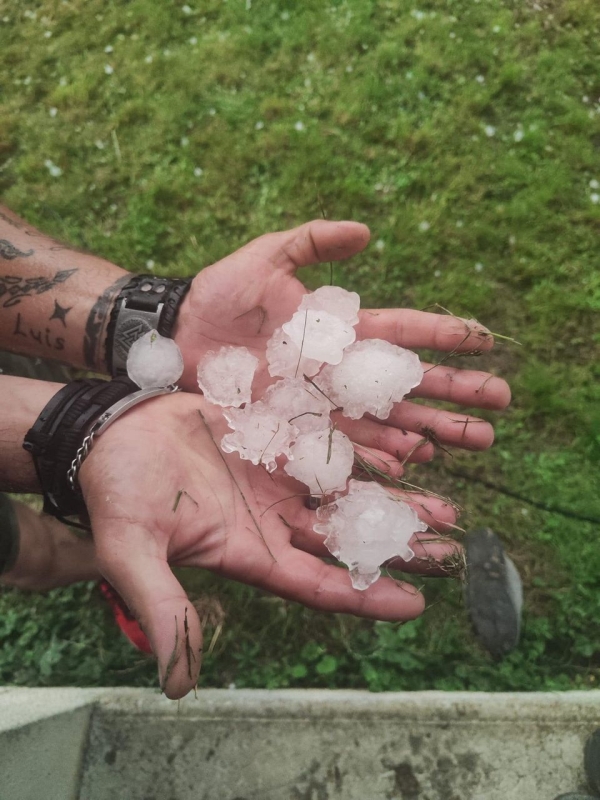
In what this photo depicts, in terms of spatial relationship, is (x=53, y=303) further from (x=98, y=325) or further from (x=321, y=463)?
(x=321, y=463)

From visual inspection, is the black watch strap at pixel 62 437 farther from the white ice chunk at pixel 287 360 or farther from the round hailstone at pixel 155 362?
the white ice chunk at pixel 287 360

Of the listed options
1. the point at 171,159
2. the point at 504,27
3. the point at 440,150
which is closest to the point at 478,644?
the point at 440,150

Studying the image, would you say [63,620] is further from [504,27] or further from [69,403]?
[504,27]

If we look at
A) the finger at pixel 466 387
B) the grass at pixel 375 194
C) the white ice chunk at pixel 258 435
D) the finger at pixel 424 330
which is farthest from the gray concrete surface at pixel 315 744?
the finger at pixel 424 330

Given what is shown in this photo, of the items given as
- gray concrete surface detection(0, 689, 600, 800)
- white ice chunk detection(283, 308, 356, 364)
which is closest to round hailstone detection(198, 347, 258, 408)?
white ice chunk detection(283, 308, 356, 364)

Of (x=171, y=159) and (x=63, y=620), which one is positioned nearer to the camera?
(x=63, y=620)

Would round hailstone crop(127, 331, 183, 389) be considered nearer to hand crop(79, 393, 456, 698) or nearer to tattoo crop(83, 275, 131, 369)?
hand crop(79, 393, 456, 698)
